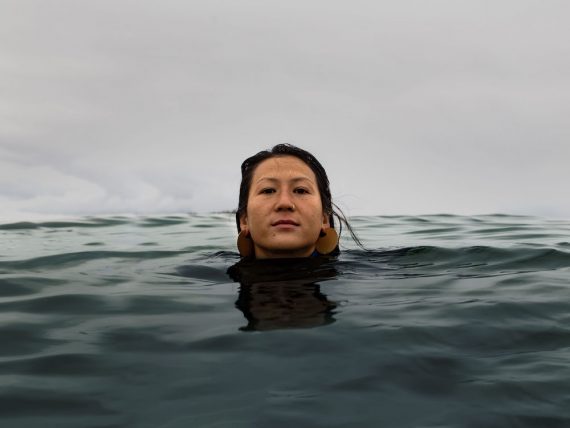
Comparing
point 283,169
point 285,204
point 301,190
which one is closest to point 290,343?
point 285,204

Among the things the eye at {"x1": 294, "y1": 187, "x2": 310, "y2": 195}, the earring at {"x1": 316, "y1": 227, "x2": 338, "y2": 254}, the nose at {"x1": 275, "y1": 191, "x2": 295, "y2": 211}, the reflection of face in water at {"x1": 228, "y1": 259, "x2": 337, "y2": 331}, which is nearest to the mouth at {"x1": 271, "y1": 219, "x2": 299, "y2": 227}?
the nose at {"x1": 275, "y1": 191, "x2": 295, "y2": 211}

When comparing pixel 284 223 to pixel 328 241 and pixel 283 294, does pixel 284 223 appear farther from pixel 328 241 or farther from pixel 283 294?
pixel 283 294

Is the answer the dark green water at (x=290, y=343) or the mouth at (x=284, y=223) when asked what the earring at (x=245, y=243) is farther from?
the mouth at (x=284, y=223)

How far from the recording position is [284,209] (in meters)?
5.94

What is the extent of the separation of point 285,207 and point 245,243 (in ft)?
2.57

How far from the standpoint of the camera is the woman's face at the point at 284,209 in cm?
596

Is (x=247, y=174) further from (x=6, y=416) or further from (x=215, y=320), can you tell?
(x=6, y=416)

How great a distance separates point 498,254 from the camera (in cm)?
741

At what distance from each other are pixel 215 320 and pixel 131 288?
151 centimetres

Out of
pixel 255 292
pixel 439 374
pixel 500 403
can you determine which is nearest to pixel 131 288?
pixel 255 292

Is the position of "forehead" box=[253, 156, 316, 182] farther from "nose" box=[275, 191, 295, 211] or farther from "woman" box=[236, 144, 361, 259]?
"nose" box=[275, 191, 295, 211]

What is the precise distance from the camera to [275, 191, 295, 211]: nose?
19.3ft

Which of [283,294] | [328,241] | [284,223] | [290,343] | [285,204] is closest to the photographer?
[290,343]

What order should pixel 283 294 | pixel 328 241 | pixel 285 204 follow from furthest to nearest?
1. pixel 328 241
2. pixel 285 204
3. pixel 283 294
